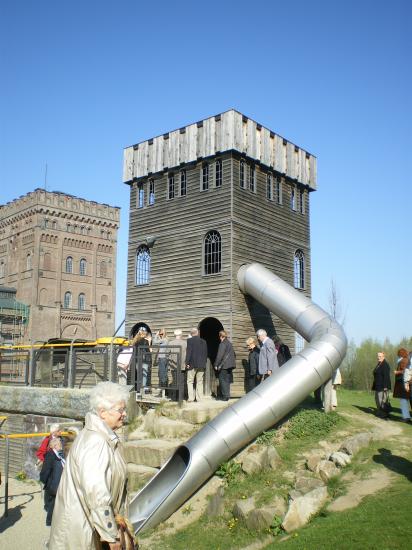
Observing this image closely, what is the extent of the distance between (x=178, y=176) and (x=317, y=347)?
33.1ft

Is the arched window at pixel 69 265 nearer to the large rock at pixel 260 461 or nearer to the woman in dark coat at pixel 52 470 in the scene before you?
the large rock at pixel 260 461

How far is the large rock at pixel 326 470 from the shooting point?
10094 mm

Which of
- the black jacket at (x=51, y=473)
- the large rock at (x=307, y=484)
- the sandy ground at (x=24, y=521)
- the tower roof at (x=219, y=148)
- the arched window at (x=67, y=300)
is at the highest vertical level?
the tower roof at (x=219, y=148)

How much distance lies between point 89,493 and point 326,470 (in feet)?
23.6

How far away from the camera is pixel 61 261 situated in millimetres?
67062

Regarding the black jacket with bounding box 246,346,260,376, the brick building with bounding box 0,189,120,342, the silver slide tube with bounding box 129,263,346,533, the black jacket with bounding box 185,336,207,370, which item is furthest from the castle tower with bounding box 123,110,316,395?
the brick building with bounding box 0,189,120,342

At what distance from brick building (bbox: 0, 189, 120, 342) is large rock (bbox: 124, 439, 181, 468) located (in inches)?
2066

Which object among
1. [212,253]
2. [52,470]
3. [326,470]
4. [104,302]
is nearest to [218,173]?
[212,253]

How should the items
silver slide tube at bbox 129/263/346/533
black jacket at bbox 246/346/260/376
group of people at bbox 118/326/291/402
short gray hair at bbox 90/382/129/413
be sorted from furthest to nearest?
black jacket at bbox 246/346/260/376
group of people at bbox 118/326/291/402
silver slide tube at bbox 129/263/346/533
short gray hair at bbox 90/382/129/413

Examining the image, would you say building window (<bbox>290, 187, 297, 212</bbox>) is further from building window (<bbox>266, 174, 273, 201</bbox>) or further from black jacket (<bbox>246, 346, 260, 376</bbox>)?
black jacket (<bbox>246, 346, 260, 376</bbox>)

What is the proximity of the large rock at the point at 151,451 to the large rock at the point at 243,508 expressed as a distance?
231cm

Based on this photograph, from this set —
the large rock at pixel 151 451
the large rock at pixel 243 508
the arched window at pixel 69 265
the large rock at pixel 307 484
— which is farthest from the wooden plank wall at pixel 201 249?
the arched window at pixel 69 265

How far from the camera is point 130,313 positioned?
69.7ft

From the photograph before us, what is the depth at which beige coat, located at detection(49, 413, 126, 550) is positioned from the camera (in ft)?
13.0
